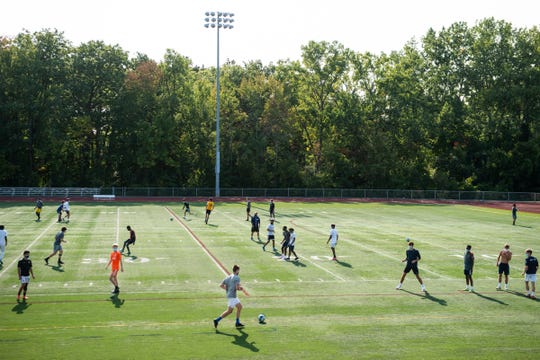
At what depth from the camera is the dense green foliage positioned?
230ft

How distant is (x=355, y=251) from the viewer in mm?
29750

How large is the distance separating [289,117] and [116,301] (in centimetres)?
6006

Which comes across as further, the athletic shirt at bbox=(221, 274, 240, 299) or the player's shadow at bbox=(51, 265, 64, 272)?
the player's shadow at bbox=(51, 265, 64, 272)

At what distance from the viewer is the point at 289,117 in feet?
252

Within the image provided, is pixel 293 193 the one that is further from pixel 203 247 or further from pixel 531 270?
pixel 531 270

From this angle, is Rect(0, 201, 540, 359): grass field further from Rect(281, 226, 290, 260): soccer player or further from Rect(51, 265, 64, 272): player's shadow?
Rect(281, 226, 290, 260): soccer player

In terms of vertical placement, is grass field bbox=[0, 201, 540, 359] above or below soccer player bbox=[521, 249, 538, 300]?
below

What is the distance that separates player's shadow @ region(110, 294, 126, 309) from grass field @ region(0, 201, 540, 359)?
0.03 meters

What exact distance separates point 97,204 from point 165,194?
11.3m

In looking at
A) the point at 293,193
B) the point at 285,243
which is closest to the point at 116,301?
the point at 285,243

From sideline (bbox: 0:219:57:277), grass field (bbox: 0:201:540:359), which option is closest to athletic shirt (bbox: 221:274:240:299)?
grass field (bbox: 0:201:540:359)

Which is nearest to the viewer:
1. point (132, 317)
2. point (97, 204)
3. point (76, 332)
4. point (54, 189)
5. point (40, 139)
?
point (76, 332)

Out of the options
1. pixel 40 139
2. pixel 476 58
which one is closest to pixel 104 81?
pixel 40 139

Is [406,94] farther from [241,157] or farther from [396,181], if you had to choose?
[241,157]
